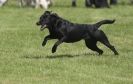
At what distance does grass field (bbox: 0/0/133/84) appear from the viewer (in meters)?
10.9

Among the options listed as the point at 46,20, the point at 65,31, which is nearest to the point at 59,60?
the point at 65,31

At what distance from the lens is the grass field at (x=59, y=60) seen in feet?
35.8

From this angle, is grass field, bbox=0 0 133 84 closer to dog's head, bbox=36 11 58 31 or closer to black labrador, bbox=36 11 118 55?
black labrador, bbox=36 11 118 55

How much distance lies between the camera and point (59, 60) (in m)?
13.0

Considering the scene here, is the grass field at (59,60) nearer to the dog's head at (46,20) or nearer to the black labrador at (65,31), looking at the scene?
the black labrador at (65,31)

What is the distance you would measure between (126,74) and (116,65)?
1.05 m

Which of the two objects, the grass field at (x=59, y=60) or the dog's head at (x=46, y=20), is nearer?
the grass field at (x=59, y=60)

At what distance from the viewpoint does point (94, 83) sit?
10453 millimetres

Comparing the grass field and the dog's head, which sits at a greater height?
the dog's head

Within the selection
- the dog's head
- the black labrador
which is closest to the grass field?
the black labrador

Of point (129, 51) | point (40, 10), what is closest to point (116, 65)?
point (129, 51)

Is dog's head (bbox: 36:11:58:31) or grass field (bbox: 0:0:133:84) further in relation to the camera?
dog's head (bbox: 36:11:58:31)

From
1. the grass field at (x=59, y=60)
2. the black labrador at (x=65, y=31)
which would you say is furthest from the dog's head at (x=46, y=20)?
the grass field at (x=59, y=60)

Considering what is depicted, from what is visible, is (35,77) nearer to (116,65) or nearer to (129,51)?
(116,65)
